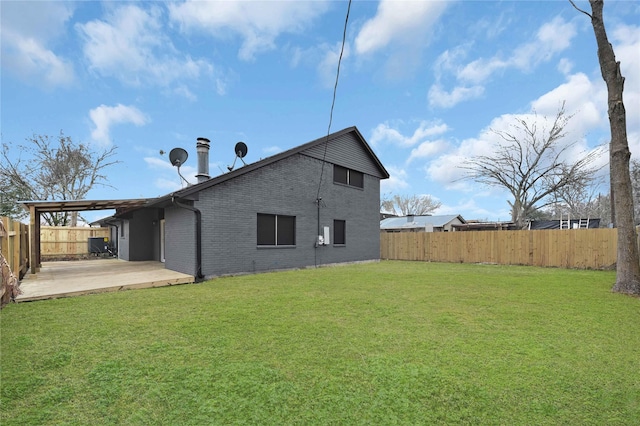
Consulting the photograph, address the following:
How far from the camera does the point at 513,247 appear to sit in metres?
13.8

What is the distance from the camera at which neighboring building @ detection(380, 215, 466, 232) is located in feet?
90.4

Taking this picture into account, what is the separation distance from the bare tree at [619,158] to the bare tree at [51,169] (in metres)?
27.4

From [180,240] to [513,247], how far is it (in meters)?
13.7

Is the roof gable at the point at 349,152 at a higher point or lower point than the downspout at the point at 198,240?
higher

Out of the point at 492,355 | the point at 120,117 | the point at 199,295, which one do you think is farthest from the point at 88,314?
the point at 120,117

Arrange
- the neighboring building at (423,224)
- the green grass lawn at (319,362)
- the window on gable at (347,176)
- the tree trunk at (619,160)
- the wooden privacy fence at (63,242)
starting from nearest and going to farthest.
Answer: the green grass lawn at (319,362)
the tree trunk at (619,160)
the window on gable at (347,176)
the wooden privacy fence at (63,242)
the neighboring building at (423,224)

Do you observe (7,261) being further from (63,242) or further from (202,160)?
(63,242)

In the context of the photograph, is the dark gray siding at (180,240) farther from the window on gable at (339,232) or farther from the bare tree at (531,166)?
the bare tree at (531,166)

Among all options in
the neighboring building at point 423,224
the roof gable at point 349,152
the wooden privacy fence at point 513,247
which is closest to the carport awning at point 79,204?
the roof gable at point 349,152

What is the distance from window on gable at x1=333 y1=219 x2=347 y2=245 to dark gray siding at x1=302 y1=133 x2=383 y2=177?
2552 mm

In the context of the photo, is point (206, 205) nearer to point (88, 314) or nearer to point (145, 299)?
point (145, 299)

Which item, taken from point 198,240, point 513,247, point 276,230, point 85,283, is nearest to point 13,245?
point 85,283

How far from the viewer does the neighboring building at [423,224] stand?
27539mm

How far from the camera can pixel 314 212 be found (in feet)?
39.1
